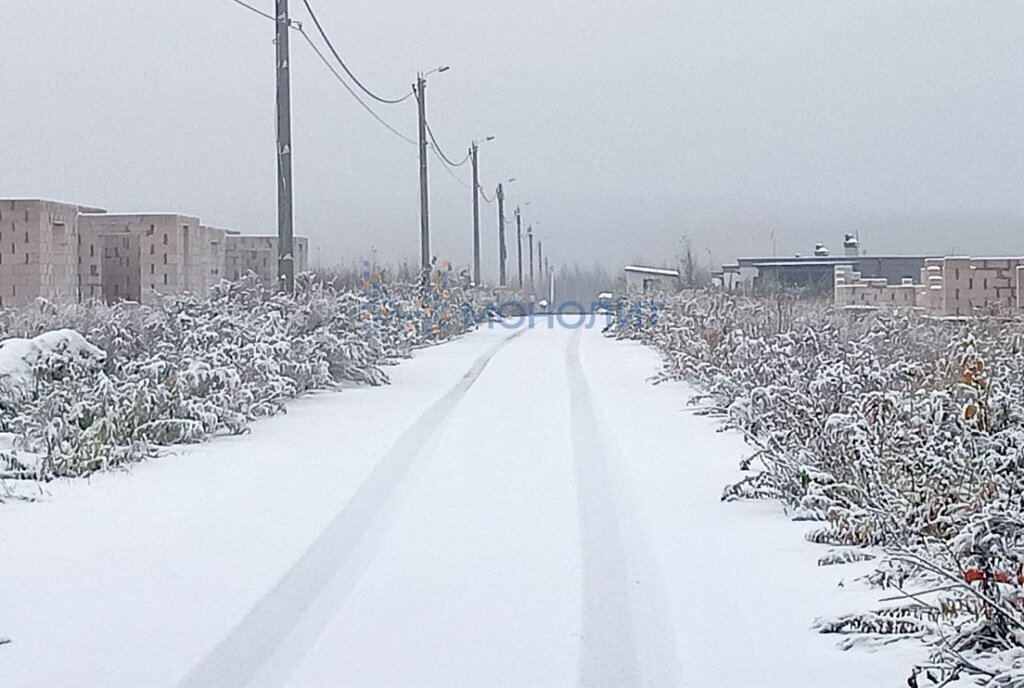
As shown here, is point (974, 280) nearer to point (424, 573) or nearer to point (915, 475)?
point (915, 475)

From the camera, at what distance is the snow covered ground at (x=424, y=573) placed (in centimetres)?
588

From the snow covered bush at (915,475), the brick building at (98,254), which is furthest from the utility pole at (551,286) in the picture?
the snow covered bush at (915,475)

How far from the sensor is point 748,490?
9.73 meters

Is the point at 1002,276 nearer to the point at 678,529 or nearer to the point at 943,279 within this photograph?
the point at 943,279

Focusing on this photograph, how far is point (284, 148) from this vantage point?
22094 millimetres

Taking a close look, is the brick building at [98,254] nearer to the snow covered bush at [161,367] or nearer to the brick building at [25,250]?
the brick building at [25,250]

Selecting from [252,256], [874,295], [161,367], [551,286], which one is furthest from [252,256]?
[551,286]

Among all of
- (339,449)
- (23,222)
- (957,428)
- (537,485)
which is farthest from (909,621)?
(23,222)

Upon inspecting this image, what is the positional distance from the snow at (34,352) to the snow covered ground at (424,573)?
5.35ft

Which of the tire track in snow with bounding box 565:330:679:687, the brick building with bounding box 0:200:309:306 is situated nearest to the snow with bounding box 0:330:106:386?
the tire track in snow with bounding box 565:330:679:687

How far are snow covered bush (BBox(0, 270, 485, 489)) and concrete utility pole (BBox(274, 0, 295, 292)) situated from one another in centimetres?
49

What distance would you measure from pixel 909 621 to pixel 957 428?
200cm

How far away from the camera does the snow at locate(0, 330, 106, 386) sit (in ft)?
41.5

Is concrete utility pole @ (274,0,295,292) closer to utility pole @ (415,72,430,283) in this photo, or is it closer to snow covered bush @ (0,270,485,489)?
snow covered bush @ (0,270,485,489)
